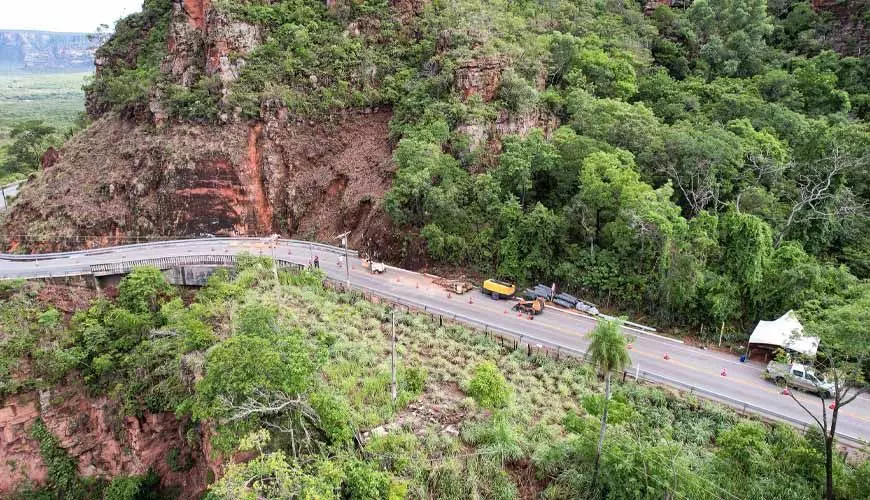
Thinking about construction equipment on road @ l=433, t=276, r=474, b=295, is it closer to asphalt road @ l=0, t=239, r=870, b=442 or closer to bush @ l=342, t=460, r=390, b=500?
asphalt road @ l=0, t=239, r=870, b=442

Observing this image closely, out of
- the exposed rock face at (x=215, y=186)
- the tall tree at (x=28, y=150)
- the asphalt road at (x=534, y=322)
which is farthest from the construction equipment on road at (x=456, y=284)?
the tall tree at (x=28, y=150)

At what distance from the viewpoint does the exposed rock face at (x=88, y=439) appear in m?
26.3

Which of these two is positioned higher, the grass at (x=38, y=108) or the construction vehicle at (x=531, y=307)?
the grass at (x=38, y=108)

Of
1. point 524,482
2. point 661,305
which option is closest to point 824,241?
point 661,305

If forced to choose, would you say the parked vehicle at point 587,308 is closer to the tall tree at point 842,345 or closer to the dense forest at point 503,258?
the dense forest at point 503,258

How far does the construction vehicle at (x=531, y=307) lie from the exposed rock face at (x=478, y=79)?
17049 mm

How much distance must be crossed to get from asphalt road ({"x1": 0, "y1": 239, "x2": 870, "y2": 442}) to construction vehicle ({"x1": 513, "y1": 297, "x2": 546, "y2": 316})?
440 mm

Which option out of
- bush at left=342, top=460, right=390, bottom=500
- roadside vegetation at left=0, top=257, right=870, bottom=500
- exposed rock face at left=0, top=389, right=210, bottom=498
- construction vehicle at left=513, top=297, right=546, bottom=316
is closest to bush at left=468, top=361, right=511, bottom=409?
roadside vegetation at left=0, top=257, right=870, bottom=500

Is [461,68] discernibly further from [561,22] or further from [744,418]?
[744,418]

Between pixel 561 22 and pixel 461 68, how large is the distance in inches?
578

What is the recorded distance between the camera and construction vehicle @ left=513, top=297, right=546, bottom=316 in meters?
29.7

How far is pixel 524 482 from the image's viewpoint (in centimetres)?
1681

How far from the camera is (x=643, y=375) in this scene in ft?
78.5

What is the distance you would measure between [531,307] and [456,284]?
5.23 m
